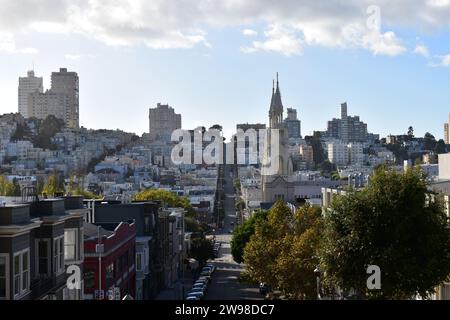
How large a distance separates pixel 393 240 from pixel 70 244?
10649 millimetres

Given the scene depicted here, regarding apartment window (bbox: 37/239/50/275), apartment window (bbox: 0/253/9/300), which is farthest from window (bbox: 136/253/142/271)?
apartment window (bbox: 0/253/9/300)

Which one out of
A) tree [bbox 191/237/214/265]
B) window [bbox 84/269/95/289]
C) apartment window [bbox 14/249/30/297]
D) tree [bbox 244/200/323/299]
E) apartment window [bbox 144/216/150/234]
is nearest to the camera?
apartment window [bbox 14/249/30/297]

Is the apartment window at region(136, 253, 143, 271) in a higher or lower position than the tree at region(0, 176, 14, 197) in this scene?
lower

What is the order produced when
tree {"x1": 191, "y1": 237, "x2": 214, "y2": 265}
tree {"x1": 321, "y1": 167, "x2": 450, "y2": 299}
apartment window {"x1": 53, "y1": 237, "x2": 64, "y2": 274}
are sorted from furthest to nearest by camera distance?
tree {"x1": 191, "y1": 237, "x2": 214, "y2": 265}
tree {"x1": 321, "y1": 167, "x2": 450, "y2": 299}
apartment window {"x1": 53, "y1": 237, "x2": 64, "y2": 274}

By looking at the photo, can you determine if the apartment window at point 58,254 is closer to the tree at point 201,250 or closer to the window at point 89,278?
the window at point 89,278

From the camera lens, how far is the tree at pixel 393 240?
25.1 metres

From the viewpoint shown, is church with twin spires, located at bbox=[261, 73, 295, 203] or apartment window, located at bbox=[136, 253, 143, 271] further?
church with twin spires, located at bbox=[261, 73, 295, 203]

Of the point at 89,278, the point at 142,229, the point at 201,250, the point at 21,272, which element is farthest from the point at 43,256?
the point at 201,250

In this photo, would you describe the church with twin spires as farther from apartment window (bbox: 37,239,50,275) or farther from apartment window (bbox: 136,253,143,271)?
apartment window (bbox: 37,239,50,275)

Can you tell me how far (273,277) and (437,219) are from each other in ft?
48.5

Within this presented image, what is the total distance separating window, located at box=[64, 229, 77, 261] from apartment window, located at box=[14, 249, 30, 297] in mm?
5017

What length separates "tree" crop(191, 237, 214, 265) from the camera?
6938cm

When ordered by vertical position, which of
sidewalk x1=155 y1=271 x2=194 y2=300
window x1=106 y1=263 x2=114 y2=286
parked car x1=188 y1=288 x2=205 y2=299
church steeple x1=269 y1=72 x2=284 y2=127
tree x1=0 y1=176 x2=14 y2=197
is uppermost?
church steeple x1=269 y1=72 x2=284 y2=127

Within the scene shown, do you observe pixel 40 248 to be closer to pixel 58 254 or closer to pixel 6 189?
pixel 58 254
